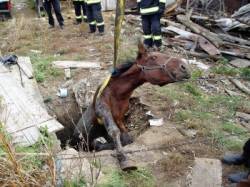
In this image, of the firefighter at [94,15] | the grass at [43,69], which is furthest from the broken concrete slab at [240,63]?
the grass at [43,69]

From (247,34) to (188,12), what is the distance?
7.80 feet

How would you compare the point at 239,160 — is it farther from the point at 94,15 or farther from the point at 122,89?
the point at 94,15

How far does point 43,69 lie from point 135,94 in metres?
2.24

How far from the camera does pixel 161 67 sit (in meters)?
5.25

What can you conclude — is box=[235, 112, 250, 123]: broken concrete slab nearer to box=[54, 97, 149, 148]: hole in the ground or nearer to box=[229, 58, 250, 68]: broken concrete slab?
box=[54, 97, 149, 148]: hole in the ground

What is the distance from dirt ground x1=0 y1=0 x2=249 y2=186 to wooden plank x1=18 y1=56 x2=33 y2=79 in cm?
21

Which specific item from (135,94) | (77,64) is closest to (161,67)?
(135,94)

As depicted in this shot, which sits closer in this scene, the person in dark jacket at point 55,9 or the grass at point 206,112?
the grass at point 206,112

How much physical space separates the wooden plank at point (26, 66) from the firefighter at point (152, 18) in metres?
2.74

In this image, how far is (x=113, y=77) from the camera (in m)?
5.89

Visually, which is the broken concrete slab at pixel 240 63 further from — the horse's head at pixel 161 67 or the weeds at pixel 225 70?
the horse's head at pixel 161 67

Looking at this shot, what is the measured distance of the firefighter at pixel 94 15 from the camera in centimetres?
1050

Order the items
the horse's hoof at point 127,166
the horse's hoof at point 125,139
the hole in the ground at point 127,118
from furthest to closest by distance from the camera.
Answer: the hole in the ground at point 127,118, the horse's hoof at point 125,139, the horse's hoof at point 127,166

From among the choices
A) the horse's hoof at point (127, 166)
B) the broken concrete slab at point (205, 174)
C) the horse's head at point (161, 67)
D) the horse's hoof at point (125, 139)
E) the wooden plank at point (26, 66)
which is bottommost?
the horse's hoof at point (125, 139)
